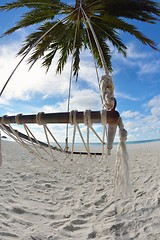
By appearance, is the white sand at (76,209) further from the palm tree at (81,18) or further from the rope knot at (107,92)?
the palm tree at (81,18)

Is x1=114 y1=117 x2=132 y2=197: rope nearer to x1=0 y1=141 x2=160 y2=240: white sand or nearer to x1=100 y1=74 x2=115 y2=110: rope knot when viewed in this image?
x1=100 y1=74 x2=115 y2=110: rope knot

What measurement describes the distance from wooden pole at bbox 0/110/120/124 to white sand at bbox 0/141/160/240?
2.82 feet

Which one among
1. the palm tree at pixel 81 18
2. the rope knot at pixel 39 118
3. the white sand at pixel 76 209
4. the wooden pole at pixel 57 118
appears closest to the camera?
the wooden pole at pixel 57 118

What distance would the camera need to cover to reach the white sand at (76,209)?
199 cm

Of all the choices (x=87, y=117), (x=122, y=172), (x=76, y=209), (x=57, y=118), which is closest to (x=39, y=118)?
(x=57, y=118)

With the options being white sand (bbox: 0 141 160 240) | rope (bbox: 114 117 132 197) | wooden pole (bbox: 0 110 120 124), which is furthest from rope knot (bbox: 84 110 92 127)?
white sand (bbox: 0 141 160 240)

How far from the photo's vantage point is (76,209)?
8.21ft

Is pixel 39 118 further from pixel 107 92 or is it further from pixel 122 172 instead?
pixel 122 172

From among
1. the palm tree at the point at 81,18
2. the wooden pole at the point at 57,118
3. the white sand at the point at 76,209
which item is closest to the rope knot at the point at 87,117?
the wooden pole at the point at 57,118

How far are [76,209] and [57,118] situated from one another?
1.67 m

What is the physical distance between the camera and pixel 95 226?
7.00ft

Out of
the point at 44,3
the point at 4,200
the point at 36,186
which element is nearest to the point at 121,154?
the point at 4,200

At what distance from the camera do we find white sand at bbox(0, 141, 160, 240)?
6.52 feet

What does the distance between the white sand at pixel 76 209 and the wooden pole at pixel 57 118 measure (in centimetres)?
86
